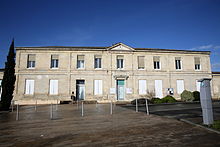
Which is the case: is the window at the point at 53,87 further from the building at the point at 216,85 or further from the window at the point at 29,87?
the building at the point at 216,85

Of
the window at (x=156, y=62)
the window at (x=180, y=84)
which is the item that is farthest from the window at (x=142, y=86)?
the window at (x=180, y=84)

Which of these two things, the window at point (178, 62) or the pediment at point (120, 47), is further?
the window at point (178, 62)

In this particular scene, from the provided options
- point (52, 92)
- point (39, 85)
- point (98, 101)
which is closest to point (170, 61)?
point (98, 101)

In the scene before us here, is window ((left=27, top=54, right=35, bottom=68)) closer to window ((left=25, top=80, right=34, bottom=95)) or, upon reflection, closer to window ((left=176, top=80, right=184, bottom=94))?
window ((left=25, top=80, right=34, bottom=95))

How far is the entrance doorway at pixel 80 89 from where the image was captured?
19719 millimetres

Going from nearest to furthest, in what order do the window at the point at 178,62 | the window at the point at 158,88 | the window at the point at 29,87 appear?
the window at the point at 29,87 < the window at the point at 158,88 < the window at the point at 178,62

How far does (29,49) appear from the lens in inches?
780

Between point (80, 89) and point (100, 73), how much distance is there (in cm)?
345

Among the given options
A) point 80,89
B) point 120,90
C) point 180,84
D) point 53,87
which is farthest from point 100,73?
point 180,84

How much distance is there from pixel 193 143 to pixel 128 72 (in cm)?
1731

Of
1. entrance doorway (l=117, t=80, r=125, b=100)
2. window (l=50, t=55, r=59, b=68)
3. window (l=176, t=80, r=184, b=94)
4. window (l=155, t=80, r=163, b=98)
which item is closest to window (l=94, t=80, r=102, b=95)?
entrance doorway (l=117, t=80, r=125, b=100)

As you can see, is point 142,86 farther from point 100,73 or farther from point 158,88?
point 100,73

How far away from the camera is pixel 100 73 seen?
20.0m

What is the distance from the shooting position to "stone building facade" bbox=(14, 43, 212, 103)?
757 inches
